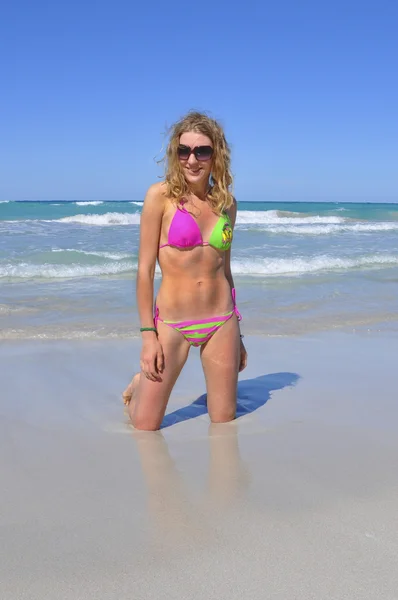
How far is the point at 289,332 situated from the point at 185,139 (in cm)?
371

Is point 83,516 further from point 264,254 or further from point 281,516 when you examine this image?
point 264,254

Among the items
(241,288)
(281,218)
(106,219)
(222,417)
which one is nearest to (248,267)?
(241,288)

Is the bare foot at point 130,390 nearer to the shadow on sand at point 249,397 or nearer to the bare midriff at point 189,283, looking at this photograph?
the shadow on sand at point 249,397

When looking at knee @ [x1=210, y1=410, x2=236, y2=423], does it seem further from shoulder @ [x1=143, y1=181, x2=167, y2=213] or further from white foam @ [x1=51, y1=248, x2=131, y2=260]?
white foam @ [x1=51, y1=248, x2=131, y2=260]

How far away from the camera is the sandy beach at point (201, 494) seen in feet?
7.05

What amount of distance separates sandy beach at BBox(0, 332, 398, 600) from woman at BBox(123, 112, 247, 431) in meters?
0.28

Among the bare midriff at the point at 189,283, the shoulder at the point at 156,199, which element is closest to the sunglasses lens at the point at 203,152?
the shoulder at the point at 156,199

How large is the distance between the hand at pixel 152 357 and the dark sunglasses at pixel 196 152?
1045mm

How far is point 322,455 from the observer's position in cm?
324

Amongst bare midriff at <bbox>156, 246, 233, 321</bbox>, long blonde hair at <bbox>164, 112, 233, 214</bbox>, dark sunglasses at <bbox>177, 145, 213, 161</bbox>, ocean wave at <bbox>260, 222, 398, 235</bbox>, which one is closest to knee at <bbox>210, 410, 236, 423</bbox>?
bare midriff at <bbox>156, 246, 233, 321</bbox>

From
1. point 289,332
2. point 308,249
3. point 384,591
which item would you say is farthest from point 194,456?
point 308,249

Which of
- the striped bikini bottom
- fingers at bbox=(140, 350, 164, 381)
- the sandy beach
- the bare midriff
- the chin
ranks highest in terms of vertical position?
the chin

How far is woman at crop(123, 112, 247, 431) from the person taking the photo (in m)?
3.52

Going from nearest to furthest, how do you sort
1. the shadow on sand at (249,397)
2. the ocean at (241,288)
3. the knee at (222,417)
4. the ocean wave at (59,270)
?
the knee at (222,417) < the shadow on sand at (249,397) < the ocean at (241,288) < the ocean wave at (59,270)
